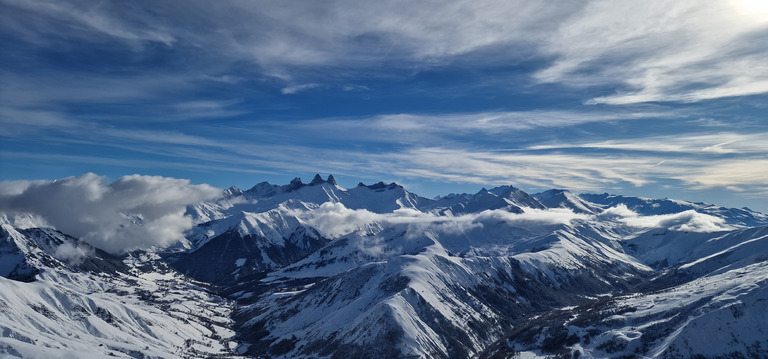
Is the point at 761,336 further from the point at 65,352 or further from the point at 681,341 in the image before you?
the point at 65,352

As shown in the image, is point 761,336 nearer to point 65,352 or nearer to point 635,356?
point 635,356

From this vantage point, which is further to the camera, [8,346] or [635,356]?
[635,356]

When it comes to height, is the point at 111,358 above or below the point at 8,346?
below

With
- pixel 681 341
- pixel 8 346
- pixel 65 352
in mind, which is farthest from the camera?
pixel 681 341

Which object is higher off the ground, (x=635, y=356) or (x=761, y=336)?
(x=761, y=336)

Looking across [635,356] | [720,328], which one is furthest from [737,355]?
[635,356]

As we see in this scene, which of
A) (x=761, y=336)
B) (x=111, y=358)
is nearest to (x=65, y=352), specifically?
(x=111, y=358)

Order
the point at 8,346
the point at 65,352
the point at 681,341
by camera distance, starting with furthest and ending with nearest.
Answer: the point at 681,341
the point at 65,352
the point at 8,346

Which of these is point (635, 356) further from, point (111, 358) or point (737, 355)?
point (111, 358)

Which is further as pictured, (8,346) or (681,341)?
(681,341)
